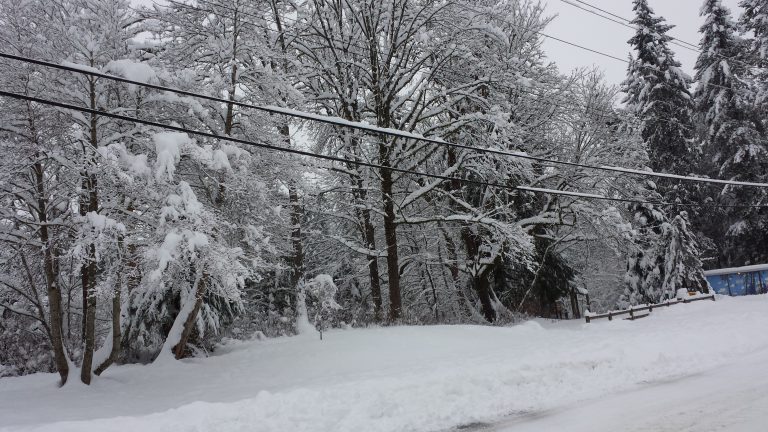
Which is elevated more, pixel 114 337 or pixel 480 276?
pixel 480 276

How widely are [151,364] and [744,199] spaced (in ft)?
101

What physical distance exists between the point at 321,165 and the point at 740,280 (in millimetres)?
21742

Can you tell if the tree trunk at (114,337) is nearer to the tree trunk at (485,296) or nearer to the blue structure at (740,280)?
the tree trunk at (485,296)

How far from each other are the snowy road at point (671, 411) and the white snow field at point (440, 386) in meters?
0.02

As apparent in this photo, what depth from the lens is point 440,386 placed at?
8281 millimetres

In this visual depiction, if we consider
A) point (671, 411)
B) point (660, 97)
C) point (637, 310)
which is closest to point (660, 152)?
point (660, 97)

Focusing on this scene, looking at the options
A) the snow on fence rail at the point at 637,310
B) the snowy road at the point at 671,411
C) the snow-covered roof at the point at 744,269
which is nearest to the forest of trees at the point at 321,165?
the snow-covered roof at the point at 744,269

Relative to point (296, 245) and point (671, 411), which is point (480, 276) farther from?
point (671, 411)

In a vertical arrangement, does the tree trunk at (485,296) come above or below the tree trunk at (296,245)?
below

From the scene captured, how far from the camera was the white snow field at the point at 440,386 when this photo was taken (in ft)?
22.4

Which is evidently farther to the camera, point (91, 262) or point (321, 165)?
point (321, 165)

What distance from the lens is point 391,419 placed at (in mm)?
7004

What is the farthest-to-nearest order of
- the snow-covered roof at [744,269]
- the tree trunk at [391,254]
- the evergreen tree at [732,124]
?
the evergreen tree at [732,124]
the snow-covered roof at [744,269]
the tree trunk at [391,254]

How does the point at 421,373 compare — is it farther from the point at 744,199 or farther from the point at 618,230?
the point at 744,199
